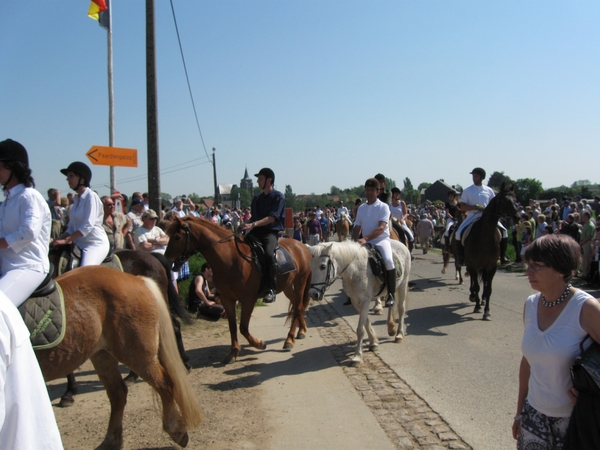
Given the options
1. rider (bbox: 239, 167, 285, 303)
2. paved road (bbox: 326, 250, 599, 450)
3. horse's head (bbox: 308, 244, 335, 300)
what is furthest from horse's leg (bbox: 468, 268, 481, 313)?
rider (bbox: 239, 167, 285, 303)

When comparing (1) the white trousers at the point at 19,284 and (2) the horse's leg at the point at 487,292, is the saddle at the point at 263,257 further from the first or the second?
(2) the horse's leg at the point at 487,292

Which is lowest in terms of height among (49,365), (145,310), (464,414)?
(464,414)

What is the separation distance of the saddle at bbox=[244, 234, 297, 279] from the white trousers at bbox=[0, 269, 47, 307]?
12.2 feet

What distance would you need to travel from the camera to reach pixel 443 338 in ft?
24.5

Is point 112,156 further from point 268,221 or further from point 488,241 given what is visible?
point 488,241

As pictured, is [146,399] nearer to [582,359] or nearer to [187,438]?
[187,438]

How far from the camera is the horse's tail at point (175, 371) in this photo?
13.1 feet

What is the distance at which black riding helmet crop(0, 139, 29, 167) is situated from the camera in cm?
360

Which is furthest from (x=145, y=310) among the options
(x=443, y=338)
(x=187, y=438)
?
(x=443, y=338)

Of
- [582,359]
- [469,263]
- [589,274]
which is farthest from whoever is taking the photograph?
[589,274]

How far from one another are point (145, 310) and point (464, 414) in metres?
3.23

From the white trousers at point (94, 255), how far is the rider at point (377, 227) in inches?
137

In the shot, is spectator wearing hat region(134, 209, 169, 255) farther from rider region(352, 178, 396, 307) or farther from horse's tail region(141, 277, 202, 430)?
A: horse's tail region(141, 277, 202, 430)

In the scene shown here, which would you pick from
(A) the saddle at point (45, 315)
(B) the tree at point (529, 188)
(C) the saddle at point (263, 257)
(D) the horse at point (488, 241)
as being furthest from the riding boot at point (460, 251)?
(B) the tree at point (529, 188)
